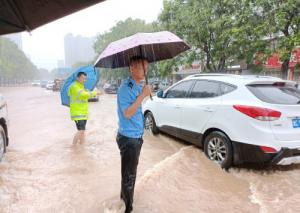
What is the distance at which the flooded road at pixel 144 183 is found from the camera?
11.6 feet

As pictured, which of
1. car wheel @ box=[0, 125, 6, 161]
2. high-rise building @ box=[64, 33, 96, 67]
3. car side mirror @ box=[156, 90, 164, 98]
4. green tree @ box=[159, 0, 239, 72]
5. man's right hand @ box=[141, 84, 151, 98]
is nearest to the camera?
man's right hand @ box=[141, 84, 151, 98]

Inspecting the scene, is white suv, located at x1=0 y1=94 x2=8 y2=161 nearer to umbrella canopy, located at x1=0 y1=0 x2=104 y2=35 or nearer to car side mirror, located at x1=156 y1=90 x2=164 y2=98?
umbrella canopy, located at x1=0 y1=0 x2=104 y2=35

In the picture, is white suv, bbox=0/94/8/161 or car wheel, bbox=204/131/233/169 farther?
white suv, bbox=0/94/8/161

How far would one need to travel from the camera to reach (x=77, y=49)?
3223 inches

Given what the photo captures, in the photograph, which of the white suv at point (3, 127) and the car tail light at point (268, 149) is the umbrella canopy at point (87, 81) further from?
the car tail light at point (268, 149)

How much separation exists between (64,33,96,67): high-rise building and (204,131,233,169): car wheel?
2912 inches

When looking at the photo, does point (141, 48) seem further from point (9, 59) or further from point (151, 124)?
point (9, 59)

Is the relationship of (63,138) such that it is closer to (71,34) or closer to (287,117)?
(287,117)

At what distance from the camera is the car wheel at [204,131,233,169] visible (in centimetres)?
458

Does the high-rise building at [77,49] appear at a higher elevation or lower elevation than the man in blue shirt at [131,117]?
higher

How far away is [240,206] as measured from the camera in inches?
140

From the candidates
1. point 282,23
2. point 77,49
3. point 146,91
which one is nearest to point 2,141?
point 146,91

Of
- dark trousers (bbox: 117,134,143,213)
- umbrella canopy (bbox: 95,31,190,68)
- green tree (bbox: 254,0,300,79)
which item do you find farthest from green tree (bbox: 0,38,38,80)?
dark trousers (bbox: 117,134,143,213)

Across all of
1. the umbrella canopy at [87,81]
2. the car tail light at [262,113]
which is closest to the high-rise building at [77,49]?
the umbrella canopy at [87,81]
